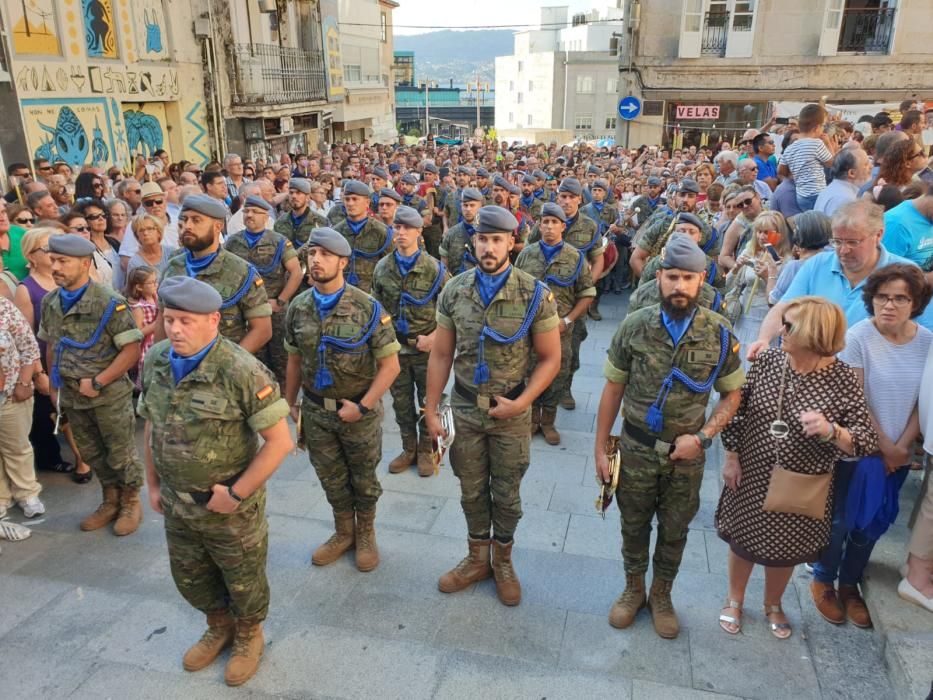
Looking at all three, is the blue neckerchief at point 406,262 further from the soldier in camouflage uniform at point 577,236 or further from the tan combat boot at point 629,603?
the tan combat boot at point 629,603

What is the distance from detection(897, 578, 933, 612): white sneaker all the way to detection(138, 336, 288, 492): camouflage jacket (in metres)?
3.41

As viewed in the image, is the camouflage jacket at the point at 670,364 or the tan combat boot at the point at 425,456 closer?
the camouflage jacket at the point at 670,364

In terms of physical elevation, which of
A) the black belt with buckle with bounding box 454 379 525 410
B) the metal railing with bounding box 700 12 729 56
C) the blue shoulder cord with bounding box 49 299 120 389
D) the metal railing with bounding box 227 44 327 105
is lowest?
the black belt with buckle with bounding box 454 379 525 410

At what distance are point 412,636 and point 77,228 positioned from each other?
4.52 m

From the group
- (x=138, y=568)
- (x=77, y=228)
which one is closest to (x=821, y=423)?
(x=138, y=568)

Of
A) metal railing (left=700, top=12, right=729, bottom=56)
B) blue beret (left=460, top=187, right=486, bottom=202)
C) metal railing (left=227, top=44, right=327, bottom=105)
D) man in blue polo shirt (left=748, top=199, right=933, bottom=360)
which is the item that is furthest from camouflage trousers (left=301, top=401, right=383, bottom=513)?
metal railing (left=700, top=12, right=729, bottom=56)

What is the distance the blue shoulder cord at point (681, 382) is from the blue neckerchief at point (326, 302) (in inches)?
76.7

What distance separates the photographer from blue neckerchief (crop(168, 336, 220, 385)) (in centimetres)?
305

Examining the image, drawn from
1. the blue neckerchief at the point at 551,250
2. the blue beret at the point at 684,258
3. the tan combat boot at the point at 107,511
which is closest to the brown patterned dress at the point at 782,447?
the blue beret at the point at 684,258

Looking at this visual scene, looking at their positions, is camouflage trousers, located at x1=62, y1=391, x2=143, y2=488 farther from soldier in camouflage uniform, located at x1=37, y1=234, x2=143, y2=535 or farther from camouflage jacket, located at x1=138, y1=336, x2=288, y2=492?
camouflage jacket, located at x1=138, y1=336, x2=288, y2=492

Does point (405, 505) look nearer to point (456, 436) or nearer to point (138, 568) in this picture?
point (456, 436)

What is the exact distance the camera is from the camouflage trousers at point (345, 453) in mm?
4141

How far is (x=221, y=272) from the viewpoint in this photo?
15.9ft

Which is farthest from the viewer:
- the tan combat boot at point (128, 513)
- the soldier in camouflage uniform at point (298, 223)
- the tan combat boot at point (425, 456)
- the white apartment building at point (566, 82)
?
the white apartment building at point (566, 82)
